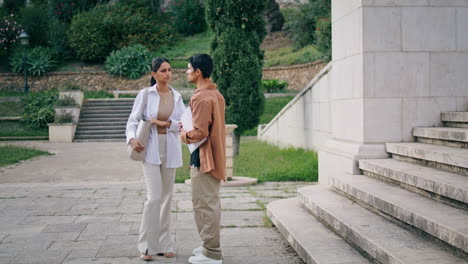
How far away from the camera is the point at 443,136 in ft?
17.5

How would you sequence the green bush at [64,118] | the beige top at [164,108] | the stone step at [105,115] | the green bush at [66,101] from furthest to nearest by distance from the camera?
1. the stone step at [105,115]
2. the green bush at [66,101]
3. the green bush at [64,118]
4. the beige top at [164,108]

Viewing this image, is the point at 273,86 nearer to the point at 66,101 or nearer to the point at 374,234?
the point at 66,101

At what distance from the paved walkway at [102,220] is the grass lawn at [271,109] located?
12468 mm

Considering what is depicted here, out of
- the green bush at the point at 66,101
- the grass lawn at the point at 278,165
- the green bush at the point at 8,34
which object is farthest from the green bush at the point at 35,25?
the grass lawn at the point at 278,165

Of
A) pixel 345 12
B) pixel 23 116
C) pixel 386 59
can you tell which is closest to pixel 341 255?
pixel 386 59

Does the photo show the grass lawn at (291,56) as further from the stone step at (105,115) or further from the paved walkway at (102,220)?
the paved walkway at (102,220)

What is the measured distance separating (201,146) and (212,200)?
448 mm

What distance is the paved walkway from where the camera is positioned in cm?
466

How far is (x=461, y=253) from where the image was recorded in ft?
10.7

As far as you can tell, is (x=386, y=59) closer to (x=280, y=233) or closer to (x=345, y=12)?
(x=345, y=12)

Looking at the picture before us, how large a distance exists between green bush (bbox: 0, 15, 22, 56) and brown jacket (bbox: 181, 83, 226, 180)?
3263 centimetres

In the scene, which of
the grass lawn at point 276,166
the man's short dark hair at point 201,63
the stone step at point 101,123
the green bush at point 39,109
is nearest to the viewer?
the man's short dark hair at point 201,63

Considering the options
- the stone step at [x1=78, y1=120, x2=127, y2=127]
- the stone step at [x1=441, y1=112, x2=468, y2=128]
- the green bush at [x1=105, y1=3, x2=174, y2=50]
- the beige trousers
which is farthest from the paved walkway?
the green bush at [x1=105, y1=3, x2=174, y2=50]

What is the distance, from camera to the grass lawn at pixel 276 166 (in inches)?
372
